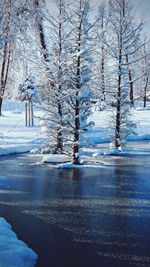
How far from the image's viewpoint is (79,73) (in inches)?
821

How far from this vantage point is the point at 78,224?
36.1ft

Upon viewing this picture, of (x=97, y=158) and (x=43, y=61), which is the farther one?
(x=97, y=158)

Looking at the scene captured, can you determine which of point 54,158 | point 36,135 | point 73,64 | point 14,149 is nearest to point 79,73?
point 73,64

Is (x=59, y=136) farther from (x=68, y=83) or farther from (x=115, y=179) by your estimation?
(x=115, y=179)

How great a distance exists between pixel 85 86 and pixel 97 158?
15.3 feet

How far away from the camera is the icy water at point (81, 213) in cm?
898

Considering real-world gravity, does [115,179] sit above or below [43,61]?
below

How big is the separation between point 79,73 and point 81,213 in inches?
404

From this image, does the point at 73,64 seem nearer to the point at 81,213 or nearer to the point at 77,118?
the point at 77,118

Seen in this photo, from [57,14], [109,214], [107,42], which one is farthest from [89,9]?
[109,214]

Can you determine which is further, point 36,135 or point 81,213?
point 36,135

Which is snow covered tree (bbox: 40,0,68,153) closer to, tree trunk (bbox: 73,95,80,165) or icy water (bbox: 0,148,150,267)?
tree trunk (bbox: 73,95,80,165)

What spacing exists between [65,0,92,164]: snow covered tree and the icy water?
2.55 metres

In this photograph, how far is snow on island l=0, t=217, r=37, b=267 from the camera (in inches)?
327
